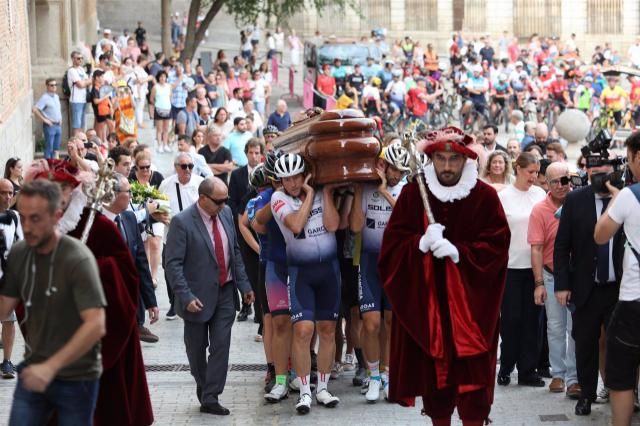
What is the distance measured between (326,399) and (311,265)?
1.04 meters

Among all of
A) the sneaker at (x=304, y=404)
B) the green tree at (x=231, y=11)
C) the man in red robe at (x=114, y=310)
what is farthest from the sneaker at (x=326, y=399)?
the green tree at (x=231, y=11)

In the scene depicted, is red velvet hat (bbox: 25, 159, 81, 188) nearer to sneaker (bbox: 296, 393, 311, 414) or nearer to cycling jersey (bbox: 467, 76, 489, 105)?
sneaker (bbox: 296, 393, 311, 414)

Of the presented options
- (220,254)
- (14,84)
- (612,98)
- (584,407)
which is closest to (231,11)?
(612,98)

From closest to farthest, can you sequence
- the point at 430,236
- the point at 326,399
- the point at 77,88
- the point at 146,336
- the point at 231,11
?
the point at 430,236 < the point at 326,399 < the point at 146,336 < the point at 77,88 < the point at 231,11

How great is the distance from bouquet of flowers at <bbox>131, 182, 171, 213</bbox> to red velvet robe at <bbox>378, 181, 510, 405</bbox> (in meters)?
4.96

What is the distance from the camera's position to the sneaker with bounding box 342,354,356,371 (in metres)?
11.7

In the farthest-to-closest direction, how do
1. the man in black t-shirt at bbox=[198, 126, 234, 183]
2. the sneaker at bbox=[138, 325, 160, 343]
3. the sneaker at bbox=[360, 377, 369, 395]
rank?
the man in black t-shirt at bbox=[198, 126, 234, 183]
the sneaker at bbox=[138, 325, 160, 343]
the sneaker at bbox=[360, 377, 369, 395]

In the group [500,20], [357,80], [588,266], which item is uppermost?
[500,20]

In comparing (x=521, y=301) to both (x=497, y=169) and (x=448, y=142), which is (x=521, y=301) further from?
(x=448, y=142)

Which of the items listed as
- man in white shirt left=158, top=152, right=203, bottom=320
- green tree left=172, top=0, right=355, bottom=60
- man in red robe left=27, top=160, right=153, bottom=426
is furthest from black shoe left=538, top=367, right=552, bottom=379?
green tree left=172, top=0, right=355, bottom=60

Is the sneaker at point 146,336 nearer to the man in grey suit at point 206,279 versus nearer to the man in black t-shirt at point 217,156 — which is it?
the man in grey suit at point 206,279

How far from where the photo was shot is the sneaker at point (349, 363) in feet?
38.4

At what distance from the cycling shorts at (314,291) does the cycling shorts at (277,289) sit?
0.21m

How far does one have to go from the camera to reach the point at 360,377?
11.2m
